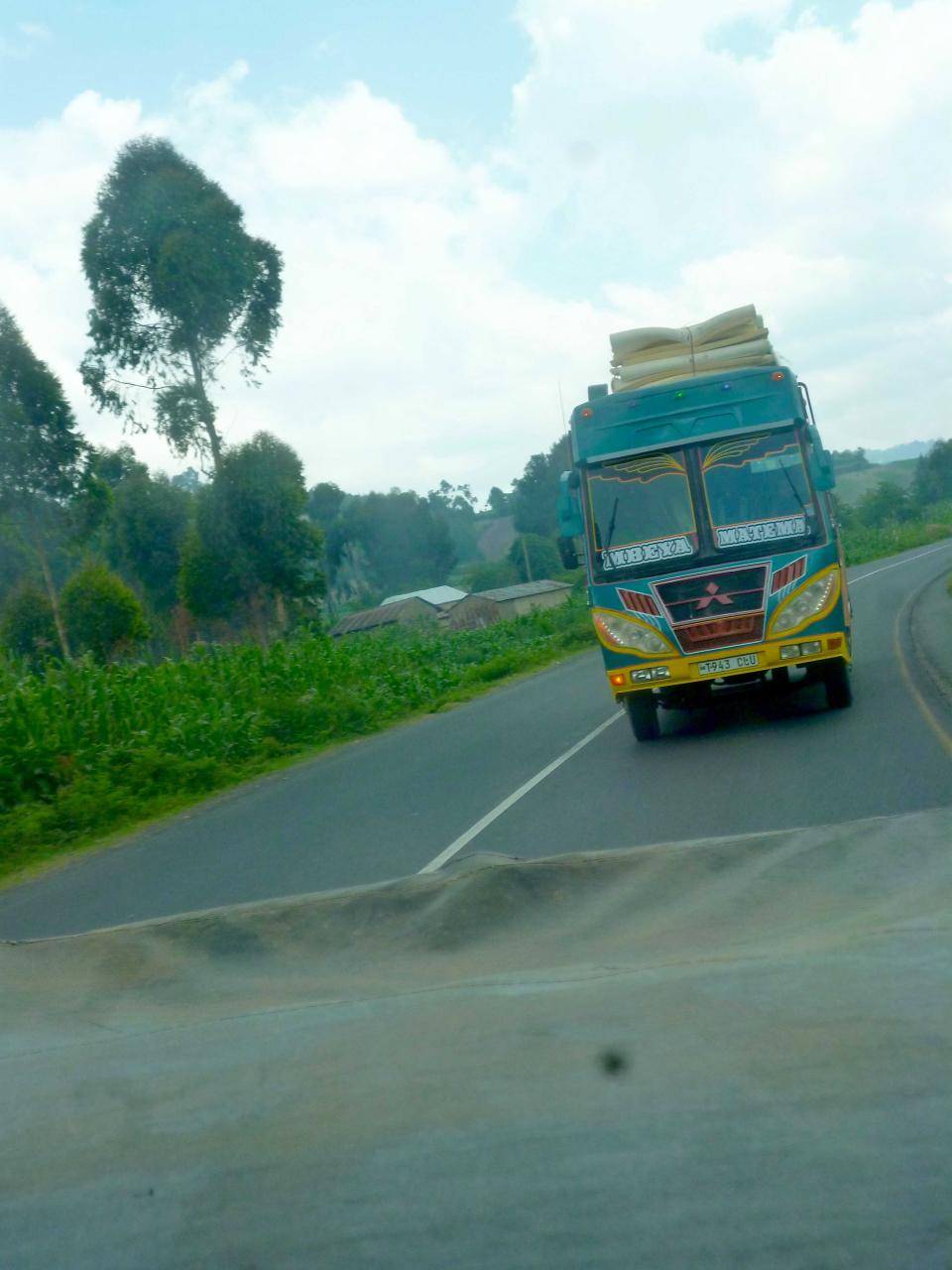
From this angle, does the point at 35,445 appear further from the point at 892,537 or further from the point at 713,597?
the point at 892,537

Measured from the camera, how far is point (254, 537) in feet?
140

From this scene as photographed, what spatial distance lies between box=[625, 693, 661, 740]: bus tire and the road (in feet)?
0.75

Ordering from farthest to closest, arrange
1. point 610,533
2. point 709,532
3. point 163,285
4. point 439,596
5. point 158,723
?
point 439,596, point 163,285, point 158,723, point 610,533, point 709,532

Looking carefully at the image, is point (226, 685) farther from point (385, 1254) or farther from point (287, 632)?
point (287, 632)

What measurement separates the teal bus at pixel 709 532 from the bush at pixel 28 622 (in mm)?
Result: 32289

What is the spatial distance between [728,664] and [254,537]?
32484 millimetres

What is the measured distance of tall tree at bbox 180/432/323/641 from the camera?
42.0 metres

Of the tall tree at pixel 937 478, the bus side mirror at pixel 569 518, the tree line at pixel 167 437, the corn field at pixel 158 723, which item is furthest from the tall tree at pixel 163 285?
the tall tree at pixel 937 478

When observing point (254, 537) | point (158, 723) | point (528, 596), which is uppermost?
point (254, 537)

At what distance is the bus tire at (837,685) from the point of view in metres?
12.5

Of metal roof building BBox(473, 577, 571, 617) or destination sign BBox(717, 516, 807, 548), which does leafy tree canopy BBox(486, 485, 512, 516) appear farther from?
destination sign BBox(717, 516, 807, 548)

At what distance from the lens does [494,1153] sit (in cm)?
235

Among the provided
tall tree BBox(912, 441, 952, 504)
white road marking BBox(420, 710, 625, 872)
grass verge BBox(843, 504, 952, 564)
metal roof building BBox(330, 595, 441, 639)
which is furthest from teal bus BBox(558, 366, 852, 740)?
tall tree BBox(912, 441, 952, 504)

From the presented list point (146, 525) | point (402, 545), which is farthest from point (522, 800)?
point (402, 545)
